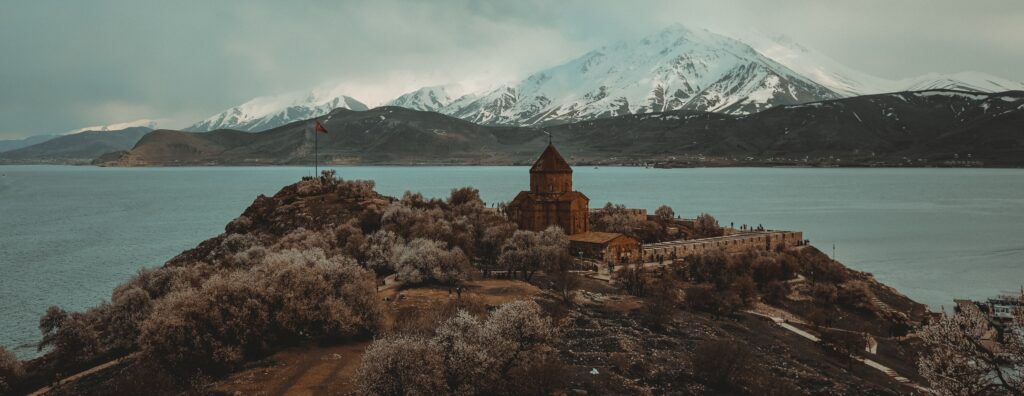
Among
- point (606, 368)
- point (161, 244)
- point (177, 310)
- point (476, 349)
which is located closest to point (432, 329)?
point (476, 349)

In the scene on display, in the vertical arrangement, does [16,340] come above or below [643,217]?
below

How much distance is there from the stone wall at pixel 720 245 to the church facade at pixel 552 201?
5.98m

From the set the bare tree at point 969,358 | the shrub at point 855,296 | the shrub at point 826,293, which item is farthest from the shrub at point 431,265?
the shrub at point 855,296

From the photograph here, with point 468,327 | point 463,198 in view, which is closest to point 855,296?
point 468,327

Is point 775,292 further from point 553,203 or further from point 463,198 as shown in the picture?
point 463,198

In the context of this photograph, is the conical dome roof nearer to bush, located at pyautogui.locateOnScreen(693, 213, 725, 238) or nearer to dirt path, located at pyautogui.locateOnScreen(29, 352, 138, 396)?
bush, located at pyautogui.locateOnScreen(693, 213, 725, 238)

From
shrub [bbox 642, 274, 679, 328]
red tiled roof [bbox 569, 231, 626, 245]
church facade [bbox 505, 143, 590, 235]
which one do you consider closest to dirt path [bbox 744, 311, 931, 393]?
shrub [bbox 642, 274, 679, 328]

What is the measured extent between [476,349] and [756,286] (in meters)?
30.9

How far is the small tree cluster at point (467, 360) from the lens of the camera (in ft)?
50.1

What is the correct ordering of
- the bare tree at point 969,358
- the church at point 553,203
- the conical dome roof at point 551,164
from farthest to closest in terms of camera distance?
the conical dome roof at point 551,164 → the church at point 553,203 → the bare tree at point 969,358

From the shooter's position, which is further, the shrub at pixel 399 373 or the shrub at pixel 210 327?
the shrub at pixel 210 327

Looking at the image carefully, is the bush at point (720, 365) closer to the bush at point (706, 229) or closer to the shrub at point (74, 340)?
the shrub at point (74, 340)

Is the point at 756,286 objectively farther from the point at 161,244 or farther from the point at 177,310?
the point at 161,244

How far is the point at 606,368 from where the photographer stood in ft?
69.8
